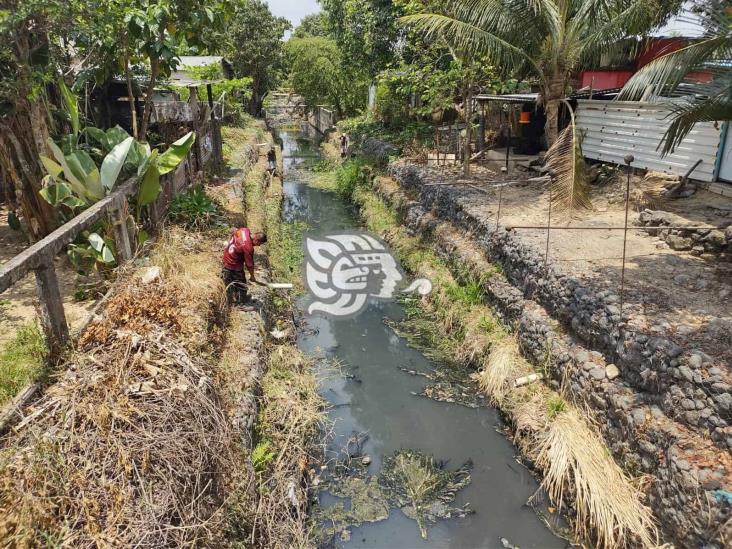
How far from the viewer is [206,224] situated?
410 inches

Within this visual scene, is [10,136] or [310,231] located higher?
[10,136]

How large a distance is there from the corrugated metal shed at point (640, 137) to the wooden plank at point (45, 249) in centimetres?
1012

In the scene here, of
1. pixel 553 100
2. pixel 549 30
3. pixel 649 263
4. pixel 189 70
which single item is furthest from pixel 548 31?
pixel 189 70

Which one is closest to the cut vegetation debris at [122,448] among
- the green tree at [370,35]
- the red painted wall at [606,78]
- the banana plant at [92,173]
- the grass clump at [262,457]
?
the grass clump at [262,457]

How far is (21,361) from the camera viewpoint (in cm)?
514

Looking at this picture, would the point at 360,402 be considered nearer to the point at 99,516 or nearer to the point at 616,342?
the point at 616,342

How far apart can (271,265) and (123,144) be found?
4960 mm

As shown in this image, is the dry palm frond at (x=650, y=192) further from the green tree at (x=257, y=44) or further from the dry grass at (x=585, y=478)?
the green tree at (x=257, y=44)

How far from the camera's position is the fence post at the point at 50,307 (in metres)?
4.65

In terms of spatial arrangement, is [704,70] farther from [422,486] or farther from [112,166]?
[112,166]

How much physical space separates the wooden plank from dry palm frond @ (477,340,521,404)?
6.02 m

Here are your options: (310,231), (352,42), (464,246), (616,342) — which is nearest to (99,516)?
(616,342)

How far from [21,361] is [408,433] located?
495cm

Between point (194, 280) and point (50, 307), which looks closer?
point (50, 307)
